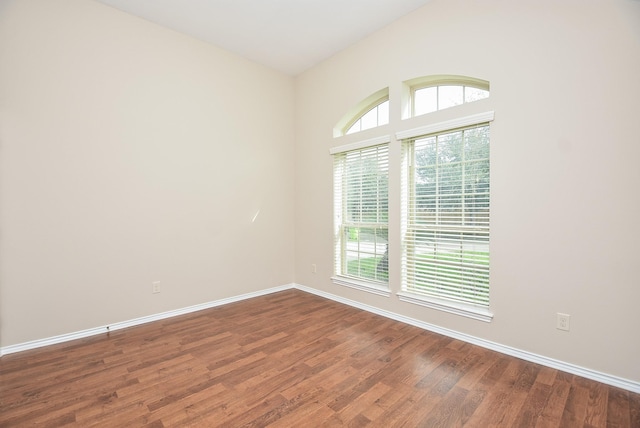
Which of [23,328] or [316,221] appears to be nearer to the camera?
[23,328]

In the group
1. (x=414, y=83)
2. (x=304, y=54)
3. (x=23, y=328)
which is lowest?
(x=23, y=328)

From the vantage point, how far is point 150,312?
3172mm

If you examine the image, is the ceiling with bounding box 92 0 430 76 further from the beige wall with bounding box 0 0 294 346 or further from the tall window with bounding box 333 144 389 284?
the tall window with bounding box 333 144 389 284

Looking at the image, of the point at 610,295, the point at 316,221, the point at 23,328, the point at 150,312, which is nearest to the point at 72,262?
the point at 23,328

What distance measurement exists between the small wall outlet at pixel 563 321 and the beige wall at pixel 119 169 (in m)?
3.27

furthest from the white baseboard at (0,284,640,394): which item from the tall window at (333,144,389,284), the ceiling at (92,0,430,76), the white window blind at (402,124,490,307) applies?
the ceiling at (92,0,430,76)

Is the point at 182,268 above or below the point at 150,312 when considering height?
above

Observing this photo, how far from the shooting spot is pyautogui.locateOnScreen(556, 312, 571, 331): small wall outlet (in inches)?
84.8

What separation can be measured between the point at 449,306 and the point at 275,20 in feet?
11.4

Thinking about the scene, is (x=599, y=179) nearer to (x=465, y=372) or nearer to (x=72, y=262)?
(x=465, y=372)

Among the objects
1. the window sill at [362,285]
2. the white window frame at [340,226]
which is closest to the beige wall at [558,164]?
the window sill at [362,285]

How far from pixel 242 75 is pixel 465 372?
4.12 meters

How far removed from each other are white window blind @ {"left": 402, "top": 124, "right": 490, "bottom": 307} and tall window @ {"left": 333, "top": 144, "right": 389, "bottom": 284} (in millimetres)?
338

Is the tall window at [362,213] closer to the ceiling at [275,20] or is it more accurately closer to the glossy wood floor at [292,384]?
the glossy wood floor at [292,384]
